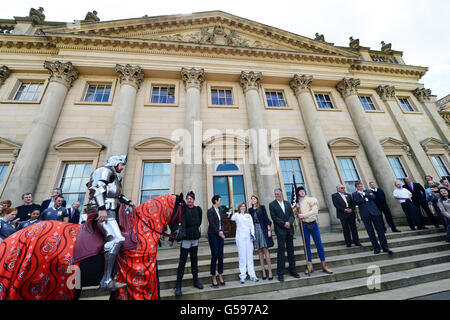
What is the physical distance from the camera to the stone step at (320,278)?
3.63m

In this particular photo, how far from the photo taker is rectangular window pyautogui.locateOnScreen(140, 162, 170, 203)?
785 cm

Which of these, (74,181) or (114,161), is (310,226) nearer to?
(114,161)

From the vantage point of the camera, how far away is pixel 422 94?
12953mm

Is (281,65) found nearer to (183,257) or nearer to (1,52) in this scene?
(183,257)

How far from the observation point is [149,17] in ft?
33.9

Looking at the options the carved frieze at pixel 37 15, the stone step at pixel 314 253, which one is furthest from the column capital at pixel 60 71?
the stone step at pixel 314 253

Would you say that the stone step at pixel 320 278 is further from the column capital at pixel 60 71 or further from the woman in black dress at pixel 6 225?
the column capital at pixel 60 71

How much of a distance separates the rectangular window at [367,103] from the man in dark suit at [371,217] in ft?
31.9

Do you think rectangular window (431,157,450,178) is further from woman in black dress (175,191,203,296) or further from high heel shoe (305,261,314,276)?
woman in black dress (175,191,203,296)

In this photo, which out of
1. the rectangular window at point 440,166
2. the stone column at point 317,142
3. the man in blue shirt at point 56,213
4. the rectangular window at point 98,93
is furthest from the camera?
the rectangular window at point 440,166

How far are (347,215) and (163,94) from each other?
10.5 meters

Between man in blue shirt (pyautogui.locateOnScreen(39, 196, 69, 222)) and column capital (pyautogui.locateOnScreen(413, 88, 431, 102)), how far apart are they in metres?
21.7

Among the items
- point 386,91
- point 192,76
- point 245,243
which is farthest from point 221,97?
point 386,91

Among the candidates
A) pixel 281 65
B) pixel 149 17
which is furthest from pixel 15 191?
pixel 281 65
